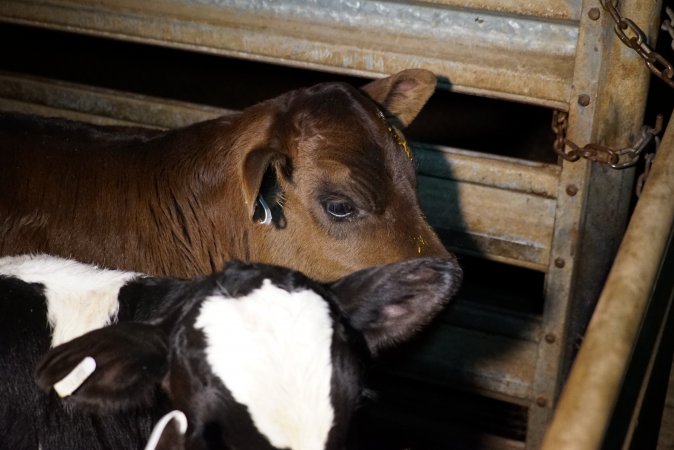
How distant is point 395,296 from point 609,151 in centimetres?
138

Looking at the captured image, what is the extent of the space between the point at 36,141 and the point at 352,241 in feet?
3.97

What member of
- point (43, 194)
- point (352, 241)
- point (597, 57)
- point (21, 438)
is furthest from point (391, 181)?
point (21, 438)

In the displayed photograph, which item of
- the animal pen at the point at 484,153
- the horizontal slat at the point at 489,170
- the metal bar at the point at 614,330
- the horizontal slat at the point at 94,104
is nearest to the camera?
the metal bar at the point at 614,330

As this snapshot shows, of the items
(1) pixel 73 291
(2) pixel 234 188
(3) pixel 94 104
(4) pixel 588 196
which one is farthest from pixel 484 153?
(1) pixel 73 291

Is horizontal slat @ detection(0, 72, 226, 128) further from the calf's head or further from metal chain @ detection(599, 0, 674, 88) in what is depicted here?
metal chain @ detection(599, 0, 674, 88)

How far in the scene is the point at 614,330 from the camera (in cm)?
185

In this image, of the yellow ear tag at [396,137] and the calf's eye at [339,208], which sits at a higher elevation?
the yellow ear tag at [396,137]

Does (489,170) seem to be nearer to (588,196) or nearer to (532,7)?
(588,196)

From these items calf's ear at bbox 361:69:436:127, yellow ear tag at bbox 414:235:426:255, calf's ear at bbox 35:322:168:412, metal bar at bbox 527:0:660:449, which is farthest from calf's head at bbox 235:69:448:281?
calf's ear at bbox 35:322:168:412

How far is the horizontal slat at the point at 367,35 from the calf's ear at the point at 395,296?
1.34m

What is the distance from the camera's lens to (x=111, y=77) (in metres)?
6.79

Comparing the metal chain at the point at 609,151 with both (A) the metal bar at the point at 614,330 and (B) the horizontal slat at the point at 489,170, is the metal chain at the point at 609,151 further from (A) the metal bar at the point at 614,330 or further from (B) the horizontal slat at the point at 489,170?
(A) the metal bar at the point at 614,330

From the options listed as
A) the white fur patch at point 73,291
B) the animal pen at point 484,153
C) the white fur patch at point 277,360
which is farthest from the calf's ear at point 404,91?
the white fur patch at point 277,360

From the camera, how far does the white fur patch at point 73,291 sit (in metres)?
2.40
